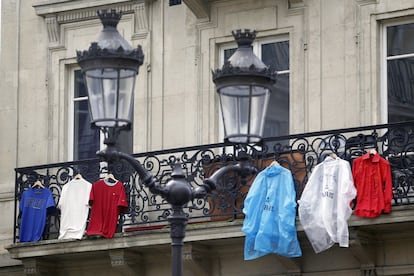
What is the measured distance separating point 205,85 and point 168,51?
3.07 ft

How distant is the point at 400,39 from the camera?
24.1m

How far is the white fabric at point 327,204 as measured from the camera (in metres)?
22.4

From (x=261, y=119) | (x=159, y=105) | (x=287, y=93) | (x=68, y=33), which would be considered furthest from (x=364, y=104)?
(x=261, y=119)

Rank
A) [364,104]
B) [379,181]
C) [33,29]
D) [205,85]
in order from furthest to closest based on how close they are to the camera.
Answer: [33,29] < [205,85] < [364,104] < [379,181]

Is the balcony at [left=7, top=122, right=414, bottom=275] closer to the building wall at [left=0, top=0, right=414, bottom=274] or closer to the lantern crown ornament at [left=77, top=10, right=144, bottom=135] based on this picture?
the building wall at [left=0, top=0, right=414, bottom=274]

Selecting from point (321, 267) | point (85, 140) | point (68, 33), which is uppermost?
point (68, 33)

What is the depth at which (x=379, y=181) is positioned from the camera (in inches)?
881

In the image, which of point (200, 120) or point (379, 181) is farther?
point (200, 120)

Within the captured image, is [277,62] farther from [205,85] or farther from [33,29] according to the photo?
[33,29]

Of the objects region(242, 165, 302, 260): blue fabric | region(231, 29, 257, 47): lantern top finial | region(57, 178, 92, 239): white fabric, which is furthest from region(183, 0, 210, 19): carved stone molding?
region(231, 29, 257, 47): lantern top finial

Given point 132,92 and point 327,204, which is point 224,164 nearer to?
point 327,204

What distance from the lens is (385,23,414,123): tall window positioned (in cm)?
2384

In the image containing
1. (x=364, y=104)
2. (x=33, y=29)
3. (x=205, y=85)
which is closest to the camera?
(x=364, y=104)

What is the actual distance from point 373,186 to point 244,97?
647 cm
